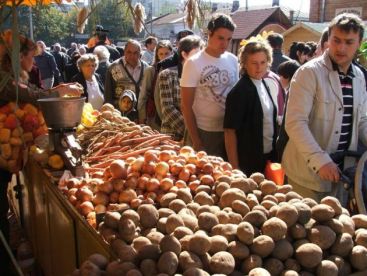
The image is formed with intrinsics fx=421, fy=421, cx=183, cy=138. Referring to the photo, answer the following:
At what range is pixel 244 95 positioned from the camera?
3260 millimetres

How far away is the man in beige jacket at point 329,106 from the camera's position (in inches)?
104

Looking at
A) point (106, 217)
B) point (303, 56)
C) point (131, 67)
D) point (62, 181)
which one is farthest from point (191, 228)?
point (303, 56)

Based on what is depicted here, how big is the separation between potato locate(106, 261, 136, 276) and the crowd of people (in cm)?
84

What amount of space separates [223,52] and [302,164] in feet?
4.31

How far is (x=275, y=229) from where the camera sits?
153 centimetres

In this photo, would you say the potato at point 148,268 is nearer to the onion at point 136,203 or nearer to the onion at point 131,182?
the onion at point 136,203

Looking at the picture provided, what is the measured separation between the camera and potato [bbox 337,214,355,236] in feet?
5.33

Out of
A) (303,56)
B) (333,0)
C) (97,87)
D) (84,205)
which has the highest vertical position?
(333,0)

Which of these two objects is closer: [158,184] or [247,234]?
[247,234]

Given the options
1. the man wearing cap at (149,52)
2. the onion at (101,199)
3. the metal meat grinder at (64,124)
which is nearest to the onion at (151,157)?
the onion at (101,199)

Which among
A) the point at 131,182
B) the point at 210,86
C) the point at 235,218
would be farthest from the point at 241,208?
the point at 210,86

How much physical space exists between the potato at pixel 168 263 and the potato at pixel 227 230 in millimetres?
230

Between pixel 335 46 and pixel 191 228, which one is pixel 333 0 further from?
pixel 191 228

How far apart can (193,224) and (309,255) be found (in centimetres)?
45
